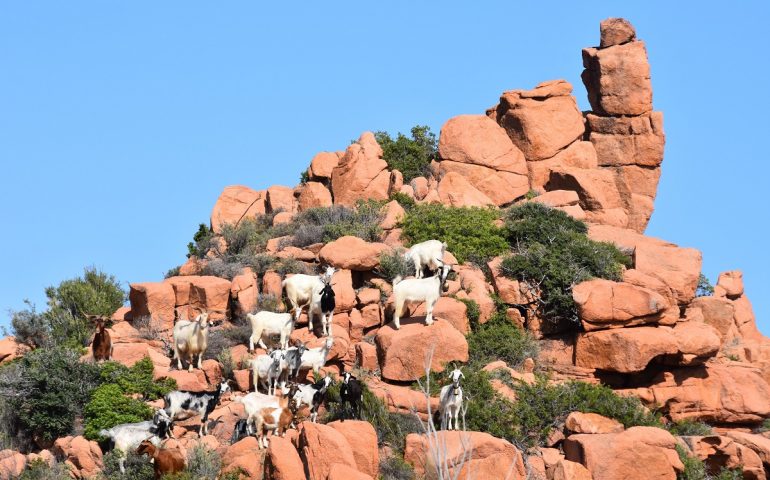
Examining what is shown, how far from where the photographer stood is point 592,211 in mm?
37969

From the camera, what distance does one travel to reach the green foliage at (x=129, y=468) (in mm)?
22000

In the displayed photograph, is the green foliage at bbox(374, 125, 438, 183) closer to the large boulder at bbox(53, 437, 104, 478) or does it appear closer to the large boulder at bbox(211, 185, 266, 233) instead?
the large boulder at bbox(211, 185, 266, 233)

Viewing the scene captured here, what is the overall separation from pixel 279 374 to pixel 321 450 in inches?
164

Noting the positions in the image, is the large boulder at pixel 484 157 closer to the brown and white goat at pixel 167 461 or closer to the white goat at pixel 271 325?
the white goat at pixel 271 325

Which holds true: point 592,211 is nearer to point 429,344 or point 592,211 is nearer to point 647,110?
point 647,110

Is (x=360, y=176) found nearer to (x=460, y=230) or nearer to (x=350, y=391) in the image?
(x=460, y=230)

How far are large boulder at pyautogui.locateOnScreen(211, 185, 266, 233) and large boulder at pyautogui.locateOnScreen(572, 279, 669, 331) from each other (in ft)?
46.2

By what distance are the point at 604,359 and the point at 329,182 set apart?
14.2 metres

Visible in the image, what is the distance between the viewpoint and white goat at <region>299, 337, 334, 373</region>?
1009 inches

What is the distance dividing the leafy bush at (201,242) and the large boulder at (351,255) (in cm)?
638

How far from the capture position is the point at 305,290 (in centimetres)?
2844

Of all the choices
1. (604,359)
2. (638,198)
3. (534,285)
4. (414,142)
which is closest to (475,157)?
(414,142)

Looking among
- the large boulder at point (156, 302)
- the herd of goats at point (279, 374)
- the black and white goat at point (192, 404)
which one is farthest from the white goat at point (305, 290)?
the black and white goat at point (192, 404)

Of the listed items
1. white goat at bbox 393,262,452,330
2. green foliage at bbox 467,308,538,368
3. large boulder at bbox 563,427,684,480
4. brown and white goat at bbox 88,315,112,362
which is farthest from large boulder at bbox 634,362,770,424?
brown and white goat at bbox 88,315,112,362
